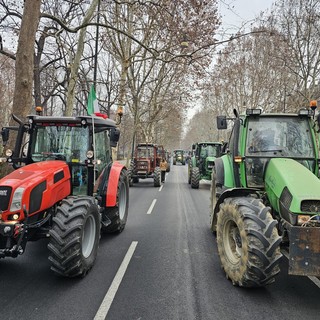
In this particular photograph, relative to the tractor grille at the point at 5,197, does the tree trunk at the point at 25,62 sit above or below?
above

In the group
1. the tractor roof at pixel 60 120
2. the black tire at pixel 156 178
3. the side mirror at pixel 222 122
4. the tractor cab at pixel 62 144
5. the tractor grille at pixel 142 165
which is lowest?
the black tire at pixel 156 178

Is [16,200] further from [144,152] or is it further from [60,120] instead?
[144,152]

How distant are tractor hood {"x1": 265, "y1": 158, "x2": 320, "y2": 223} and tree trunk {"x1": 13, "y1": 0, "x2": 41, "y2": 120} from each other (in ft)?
21.4

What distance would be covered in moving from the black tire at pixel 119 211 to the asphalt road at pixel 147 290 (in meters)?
0.59

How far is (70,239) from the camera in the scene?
394 centimetres

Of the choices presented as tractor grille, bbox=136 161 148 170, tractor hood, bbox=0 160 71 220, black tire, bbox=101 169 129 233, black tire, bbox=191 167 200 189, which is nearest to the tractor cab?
tractor hood, bbox=0 160 71 220

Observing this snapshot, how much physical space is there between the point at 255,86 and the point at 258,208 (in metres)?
26.4

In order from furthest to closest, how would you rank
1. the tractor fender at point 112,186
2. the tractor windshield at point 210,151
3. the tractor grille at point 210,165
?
the tractor windshield at point 210,151
the tractor grille at point 210,165
the tractor fender at point 112,186

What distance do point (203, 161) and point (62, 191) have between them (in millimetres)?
12717

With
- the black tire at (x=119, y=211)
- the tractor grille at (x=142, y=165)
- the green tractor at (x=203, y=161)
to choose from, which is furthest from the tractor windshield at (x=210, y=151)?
the black tire at (x=119, y=211)

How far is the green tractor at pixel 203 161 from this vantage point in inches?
636

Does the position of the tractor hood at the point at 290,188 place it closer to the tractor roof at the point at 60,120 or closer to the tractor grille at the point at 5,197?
the tractor roof at the point at 60,120

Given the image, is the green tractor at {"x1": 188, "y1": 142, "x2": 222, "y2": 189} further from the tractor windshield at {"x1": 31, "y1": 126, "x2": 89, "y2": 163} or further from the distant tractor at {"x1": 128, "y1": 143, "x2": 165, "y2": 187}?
the tractor windshield at {"x1": 31, "y1": 126, "x2": 89, "y2": 163}

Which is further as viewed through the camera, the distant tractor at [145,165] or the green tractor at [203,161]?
the distant tractor at [145,165]
